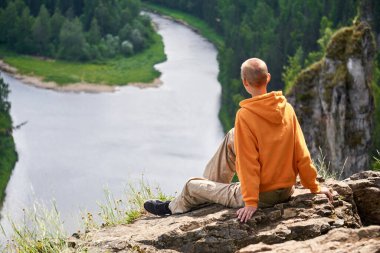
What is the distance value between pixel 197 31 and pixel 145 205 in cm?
10845

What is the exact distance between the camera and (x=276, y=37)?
82.0 meters

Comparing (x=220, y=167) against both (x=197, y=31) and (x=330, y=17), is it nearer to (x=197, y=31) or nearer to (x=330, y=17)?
(x=330, y=17)

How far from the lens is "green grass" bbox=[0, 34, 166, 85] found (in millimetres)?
90125

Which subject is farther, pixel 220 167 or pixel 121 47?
pixel 121 47

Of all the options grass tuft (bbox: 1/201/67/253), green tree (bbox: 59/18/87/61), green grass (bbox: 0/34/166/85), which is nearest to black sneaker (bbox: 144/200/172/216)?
grass tuft (bbox: 1/201/67/253)

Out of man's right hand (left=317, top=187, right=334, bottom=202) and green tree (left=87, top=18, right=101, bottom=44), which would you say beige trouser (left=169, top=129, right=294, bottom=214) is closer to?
man's right hand (left=317, top=187, right=334, bottom=202)

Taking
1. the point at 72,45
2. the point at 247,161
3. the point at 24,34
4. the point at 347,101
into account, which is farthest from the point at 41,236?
the point at 24,34

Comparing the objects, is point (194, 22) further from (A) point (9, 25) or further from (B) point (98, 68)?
(A) point (9, 25)

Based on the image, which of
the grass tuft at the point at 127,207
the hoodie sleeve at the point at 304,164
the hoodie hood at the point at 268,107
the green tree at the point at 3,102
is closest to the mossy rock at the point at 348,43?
the grass tuft at the point at 127,207

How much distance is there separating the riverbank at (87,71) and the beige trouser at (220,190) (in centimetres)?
7836

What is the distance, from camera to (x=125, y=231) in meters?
7.91

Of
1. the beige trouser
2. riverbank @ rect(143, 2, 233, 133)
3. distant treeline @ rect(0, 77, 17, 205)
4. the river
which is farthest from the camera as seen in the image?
riverbank @ rect(143, 2, 233, 133)

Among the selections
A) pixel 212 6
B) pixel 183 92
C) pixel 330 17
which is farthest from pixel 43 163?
pixel 212 6

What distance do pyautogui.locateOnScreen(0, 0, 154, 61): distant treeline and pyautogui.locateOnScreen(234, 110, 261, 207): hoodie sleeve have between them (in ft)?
320
